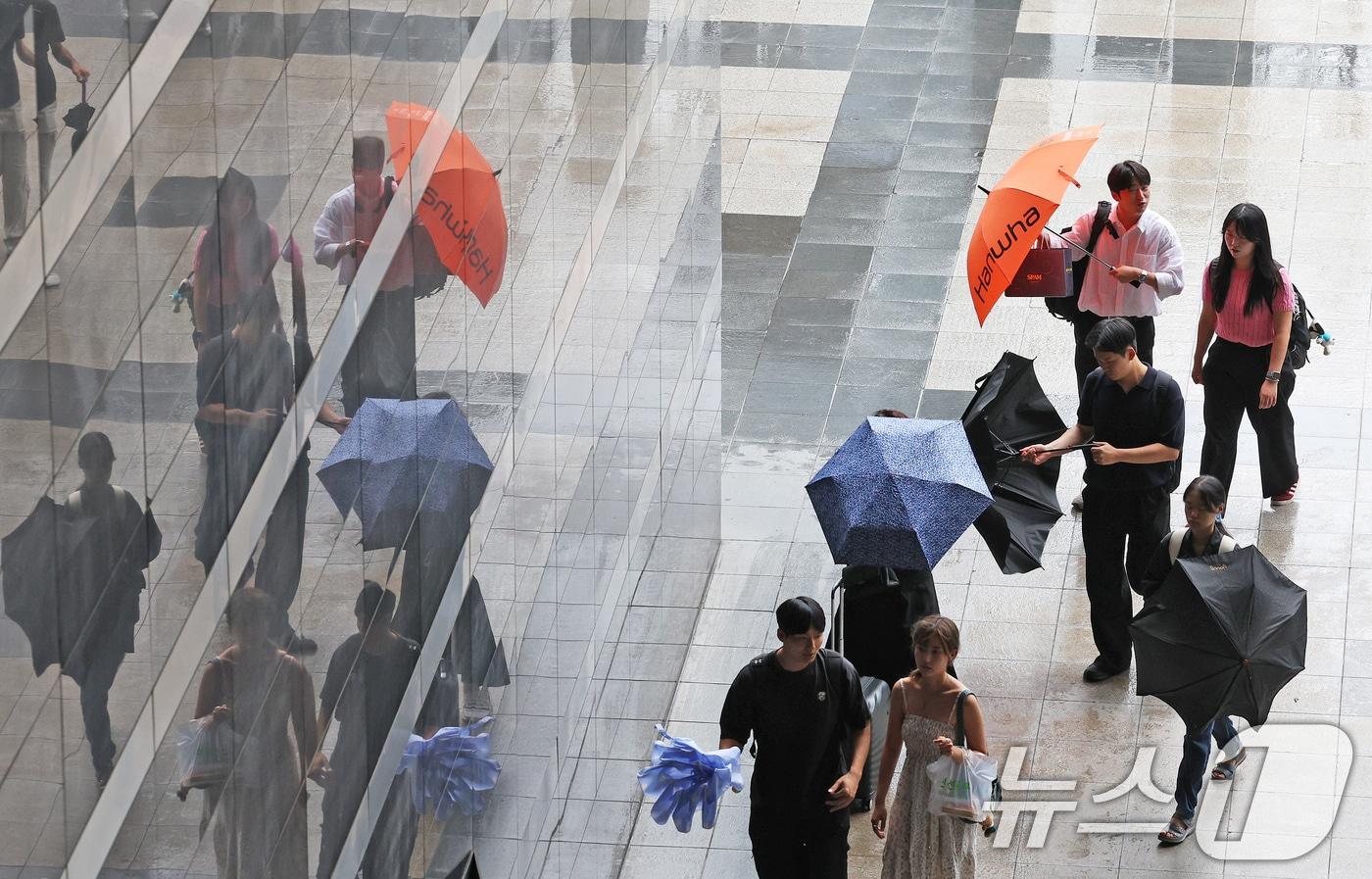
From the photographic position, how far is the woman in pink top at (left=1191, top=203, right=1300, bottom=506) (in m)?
10.3

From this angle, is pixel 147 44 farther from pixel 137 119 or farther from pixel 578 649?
pixel 578 649

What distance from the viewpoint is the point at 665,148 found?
9.29 metres

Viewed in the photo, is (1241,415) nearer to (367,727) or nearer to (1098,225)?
(1098,225)

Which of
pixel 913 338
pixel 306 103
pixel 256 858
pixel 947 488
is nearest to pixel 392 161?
pixel 306 103

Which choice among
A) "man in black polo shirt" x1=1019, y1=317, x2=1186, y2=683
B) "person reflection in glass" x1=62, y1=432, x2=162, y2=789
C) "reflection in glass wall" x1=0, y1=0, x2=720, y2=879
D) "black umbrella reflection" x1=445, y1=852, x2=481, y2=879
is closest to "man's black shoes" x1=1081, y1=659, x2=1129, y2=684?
"man in black polo shirt" x1=1019, y1=317, x2=1186, y2=683

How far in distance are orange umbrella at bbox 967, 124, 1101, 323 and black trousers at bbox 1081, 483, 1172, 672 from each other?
145 centimetres

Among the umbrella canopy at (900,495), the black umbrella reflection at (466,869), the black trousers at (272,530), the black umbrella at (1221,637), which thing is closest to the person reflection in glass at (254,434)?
the black trousers at (272,530)

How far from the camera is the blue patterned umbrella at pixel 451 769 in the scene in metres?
5.98

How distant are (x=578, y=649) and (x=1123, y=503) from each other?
9.46 feet

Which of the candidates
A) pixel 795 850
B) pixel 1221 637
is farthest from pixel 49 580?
pixel 1221 637

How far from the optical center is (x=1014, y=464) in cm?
935

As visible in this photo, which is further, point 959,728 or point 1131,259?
point 1131,259

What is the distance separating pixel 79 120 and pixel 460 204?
242 cm

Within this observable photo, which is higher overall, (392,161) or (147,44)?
(147,44)
